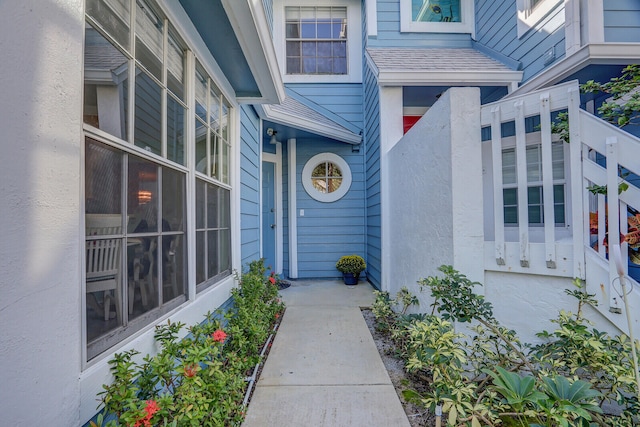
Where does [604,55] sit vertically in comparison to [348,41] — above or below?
below

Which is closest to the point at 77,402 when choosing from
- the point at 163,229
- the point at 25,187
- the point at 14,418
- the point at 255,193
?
the point at 14,418

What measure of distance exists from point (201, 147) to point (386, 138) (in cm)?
250

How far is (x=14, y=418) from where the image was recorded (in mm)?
780

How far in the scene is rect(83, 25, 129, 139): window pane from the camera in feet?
3.67

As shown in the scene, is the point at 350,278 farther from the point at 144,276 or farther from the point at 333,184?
the point at 144,276

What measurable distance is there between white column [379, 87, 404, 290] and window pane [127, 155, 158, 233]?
2.95m

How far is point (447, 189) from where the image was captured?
7.21 ft

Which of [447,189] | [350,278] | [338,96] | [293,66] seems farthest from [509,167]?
[293,66]

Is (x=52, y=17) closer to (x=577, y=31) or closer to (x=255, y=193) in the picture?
(x=255, y=193)

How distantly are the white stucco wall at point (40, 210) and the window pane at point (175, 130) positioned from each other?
732 mm

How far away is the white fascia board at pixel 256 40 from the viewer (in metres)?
1.85

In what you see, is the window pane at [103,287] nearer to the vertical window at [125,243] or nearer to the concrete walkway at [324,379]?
the vertical window at [125,243]

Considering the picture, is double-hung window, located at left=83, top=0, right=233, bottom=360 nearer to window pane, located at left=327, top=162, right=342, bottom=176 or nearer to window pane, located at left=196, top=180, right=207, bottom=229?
window pane, located at left=196, top=180, right=207, bottom=229

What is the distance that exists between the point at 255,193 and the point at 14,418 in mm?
3204
